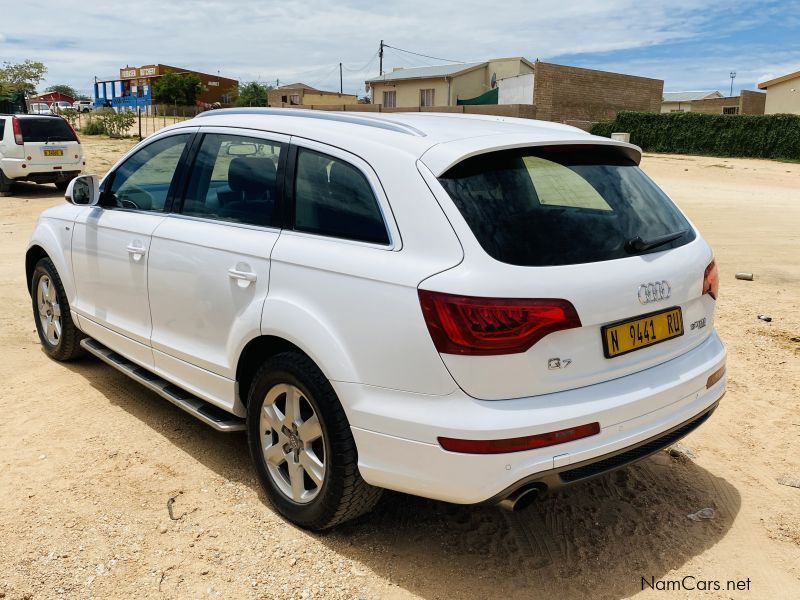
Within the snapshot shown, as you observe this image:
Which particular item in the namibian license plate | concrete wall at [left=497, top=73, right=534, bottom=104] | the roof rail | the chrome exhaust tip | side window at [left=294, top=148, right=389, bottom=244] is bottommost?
the chrome exhaust tip

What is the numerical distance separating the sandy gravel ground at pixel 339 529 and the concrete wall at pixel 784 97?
42.3 meters

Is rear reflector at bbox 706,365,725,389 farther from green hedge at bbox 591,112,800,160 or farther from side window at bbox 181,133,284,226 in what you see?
green hedge at bbox 591,112,800,160

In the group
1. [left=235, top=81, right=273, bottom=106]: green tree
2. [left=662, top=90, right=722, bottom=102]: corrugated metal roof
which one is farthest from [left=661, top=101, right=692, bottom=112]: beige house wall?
[left=235, top=81, right=273, bottom=106]: green tree

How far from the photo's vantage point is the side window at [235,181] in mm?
3438

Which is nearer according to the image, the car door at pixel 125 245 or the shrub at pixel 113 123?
the car door at pixel 125 245

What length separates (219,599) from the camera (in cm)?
285

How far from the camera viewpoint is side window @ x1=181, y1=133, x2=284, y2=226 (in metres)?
3.44

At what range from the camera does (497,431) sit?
2.53 m

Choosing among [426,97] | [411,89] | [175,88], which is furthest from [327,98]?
[426,97]

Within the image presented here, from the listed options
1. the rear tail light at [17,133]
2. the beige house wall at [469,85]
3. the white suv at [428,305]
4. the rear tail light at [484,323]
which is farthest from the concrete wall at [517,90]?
the rear tail light at [484,323]

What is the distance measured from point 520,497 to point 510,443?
26 cm

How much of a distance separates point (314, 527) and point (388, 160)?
1630 millimetres

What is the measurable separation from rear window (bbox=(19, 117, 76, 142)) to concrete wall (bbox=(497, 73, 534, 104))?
29162mm

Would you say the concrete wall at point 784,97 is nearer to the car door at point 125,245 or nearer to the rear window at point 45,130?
the rear window at point 45,130
